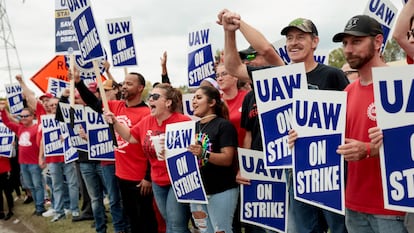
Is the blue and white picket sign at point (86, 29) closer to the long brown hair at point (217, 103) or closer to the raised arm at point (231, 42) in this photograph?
the long brown hair at point (217, 103)

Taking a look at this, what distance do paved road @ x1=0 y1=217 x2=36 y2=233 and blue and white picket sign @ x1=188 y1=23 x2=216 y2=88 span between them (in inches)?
168

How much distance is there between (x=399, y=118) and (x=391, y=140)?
130 millimetres

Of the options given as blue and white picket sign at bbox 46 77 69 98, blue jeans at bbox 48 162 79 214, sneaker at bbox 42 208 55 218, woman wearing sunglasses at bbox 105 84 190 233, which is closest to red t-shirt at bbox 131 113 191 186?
woman wearing sunglasses at bbox 105 84 190 233

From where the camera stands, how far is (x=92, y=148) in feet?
19.9

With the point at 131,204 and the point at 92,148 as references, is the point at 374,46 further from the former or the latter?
the point at 92,148

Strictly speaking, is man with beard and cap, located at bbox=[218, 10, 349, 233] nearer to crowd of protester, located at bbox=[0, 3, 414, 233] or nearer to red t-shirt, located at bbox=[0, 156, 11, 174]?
crowd of protester, located at bbox=[0, 3, 414, 233]

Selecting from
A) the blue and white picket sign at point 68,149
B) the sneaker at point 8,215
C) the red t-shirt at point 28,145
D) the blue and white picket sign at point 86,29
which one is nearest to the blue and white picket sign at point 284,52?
the blue and white picket sign at point 86,29

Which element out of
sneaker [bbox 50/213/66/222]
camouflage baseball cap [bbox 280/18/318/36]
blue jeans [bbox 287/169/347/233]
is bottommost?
sneaker [bbox 50/213/66/222]

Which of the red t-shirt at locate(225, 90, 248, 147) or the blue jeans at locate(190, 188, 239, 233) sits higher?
the red t-shirt at locate(225, 90, 248, 147)

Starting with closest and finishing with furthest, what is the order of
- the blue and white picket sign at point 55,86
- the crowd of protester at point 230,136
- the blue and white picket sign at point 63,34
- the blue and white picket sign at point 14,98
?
the crowd of protester at point 230,136 < the blue and white picket sign at point 63,34 < the blue and white picket sign at point 55,86 < the blue and white picket sign at point 14,98

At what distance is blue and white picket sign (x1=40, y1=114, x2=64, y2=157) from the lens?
7.88 meters

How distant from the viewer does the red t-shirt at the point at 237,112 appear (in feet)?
15.0

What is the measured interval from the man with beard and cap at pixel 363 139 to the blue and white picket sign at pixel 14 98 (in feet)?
28.9

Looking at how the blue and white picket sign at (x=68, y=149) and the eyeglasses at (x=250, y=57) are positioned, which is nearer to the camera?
the eyeglasses at (x=250, y=57)
